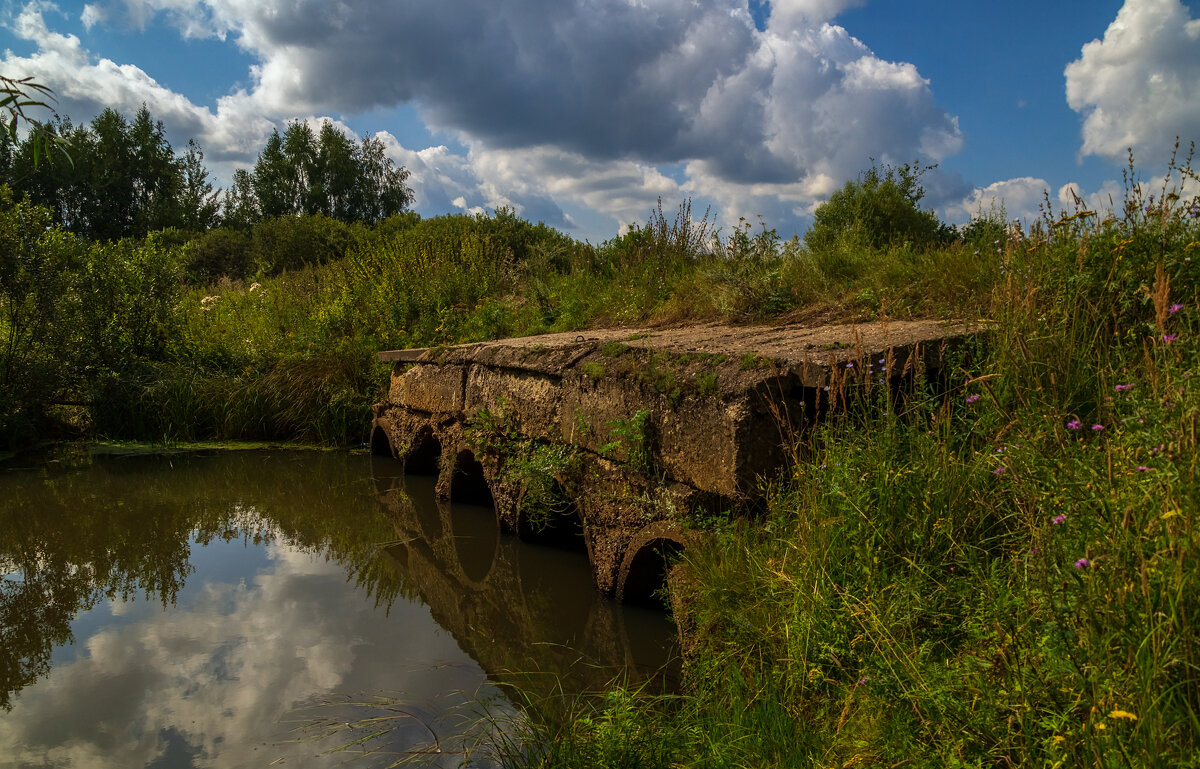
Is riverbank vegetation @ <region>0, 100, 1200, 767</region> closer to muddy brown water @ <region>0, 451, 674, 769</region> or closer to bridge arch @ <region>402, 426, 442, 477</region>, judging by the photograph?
muddy brown water @ <region>0, 451, 674, 769</region>

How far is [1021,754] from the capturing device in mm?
1543

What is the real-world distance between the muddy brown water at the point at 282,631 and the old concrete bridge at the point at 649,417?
14.0 inches

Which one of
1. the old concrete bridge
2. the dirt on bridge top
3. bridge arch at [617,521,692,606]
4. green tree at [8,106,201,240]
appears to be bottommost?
bridge arch at [617,521,692,606]

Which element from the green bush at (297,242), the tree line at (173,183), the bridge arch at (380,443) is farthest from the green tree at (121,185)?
the bridge arch at (380,443)

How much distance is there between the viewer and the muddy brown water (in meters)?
2.65

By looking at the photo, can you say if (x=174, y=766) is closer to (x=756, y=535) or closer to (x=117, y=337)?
(x=756, y=535)

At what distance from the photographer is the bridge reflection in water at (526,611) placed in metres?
3.08

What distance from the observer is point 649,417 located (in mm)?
3717

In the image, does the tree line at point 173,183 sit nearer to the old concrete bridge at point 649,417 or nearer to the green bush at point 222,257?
the green bush at point 222,257

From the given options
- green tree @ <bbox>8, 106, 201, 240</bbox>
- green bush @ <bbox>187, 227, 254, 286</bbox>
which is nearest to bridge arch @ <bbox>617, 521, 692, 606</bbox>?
green bush @ <bbox>187, 227, 254, 286</bbox>

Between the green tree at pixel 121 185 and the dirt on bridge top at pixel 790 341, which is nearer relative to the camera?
the dirt on bridge top at pixel 790 341

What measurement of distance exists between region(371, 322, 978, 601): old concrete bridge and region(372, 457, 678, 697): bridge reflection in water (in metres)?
0.18

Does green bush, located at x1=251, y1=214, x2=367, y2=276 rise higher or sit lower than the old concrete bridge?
higher

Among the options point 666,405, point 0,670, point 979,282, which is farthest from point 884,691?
point 0,670
